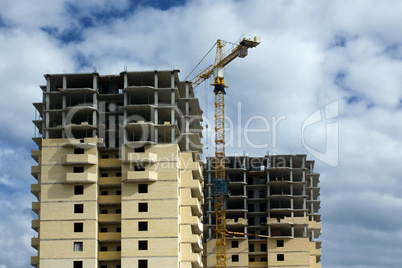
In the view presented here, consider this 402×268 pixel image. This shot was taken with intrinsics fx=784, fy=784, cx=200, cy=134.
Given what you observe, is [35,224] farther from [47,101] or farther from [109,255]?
[47,101]

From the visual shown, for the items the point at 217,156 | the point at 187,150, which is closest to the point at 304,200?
the point at 217,156

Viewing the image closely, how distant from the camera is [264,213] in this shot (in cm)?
16962

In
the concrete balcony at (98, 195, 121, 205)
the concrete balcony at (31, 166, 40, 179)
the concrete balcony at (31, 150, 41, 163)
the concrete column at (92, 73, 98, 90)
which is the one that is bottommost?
the concrete balcony at (98, 195, 121, 205)

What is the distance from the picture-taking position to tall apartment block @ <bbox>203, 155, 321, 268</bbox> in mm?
163750

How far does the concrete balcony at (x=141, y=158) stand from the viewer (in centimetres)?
12431

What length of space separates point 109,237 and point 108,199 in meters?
6.03

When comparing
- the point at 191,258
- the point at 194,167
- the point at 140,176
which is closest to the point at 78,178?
the point at 140,176

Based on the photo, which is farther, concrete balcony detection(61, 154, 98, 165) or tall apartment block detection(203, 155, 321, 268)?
tall apartment block detection(203, 155, 321, 268)

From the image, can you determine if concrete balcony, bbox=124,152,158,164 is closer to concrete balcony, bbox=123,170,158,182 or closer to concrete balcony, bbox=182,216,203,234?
concrete balcony, bbox=123,170,158,182

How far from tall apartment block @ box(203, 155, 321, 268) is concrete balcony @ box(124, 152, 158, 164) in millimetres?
42389

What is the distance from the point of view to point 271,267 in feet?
535

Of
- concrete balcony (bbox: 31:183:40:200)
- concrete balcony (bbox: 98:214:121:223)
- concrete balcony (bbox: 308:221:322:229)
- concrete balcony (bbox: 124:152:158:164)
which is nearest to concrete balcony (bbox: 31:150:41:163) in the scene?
concrete balcony (bbox: 31:183:40:200)

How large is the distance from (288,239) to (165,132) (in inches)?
1920

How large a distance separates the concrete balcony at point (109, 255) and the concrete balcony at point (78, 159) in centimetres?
1427
